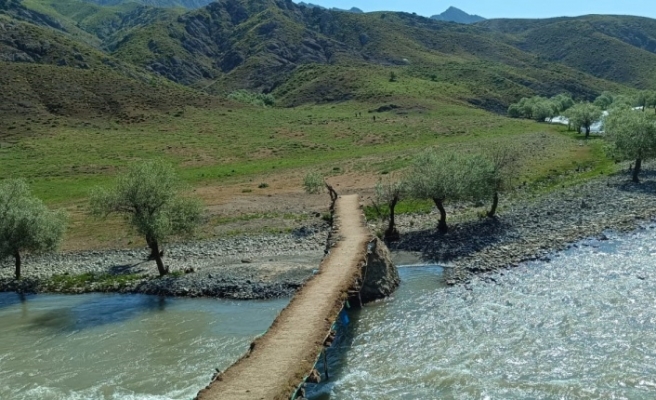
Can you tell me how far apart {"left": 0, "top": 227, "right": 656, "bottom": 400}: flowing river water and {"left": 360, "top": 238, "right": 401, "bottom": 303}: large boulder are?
0.99 meters

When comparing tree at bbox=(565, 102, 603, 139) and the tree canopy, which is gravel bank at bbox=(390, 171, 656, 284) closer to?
tree at bbox=(565, 102, 603, 139)

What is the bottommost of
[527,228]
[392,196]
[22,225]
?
[527,228]

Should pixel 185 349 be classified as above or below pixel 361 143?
below

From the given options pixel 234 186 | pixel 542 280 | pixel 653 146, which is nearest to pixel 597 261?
pixel 542 280

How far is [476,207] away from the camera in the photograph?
63.7 metres

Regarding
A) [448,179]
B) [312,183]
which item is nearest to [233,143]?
[312,183]

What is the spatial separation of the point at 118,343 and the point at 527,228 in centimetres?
3852

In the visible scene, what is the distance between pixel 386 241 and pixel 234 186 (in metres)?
39.0

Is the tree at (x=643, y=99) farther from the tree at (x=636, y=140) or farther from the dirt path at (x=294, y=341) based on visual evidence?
the dirt path at (x=294, y=341)

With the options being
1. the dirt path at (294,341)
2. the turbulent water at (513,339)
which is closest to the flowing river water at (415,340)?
the turbulent water at (513,339)

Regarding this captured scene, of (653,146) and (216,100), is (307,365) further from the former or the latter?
(216,100)

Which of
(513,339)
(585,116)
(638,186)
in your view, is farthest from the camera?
(585,116)

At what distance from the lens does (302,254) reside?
5253cm

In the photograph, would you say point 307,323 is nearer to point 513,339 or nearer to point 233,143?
point 513,339
